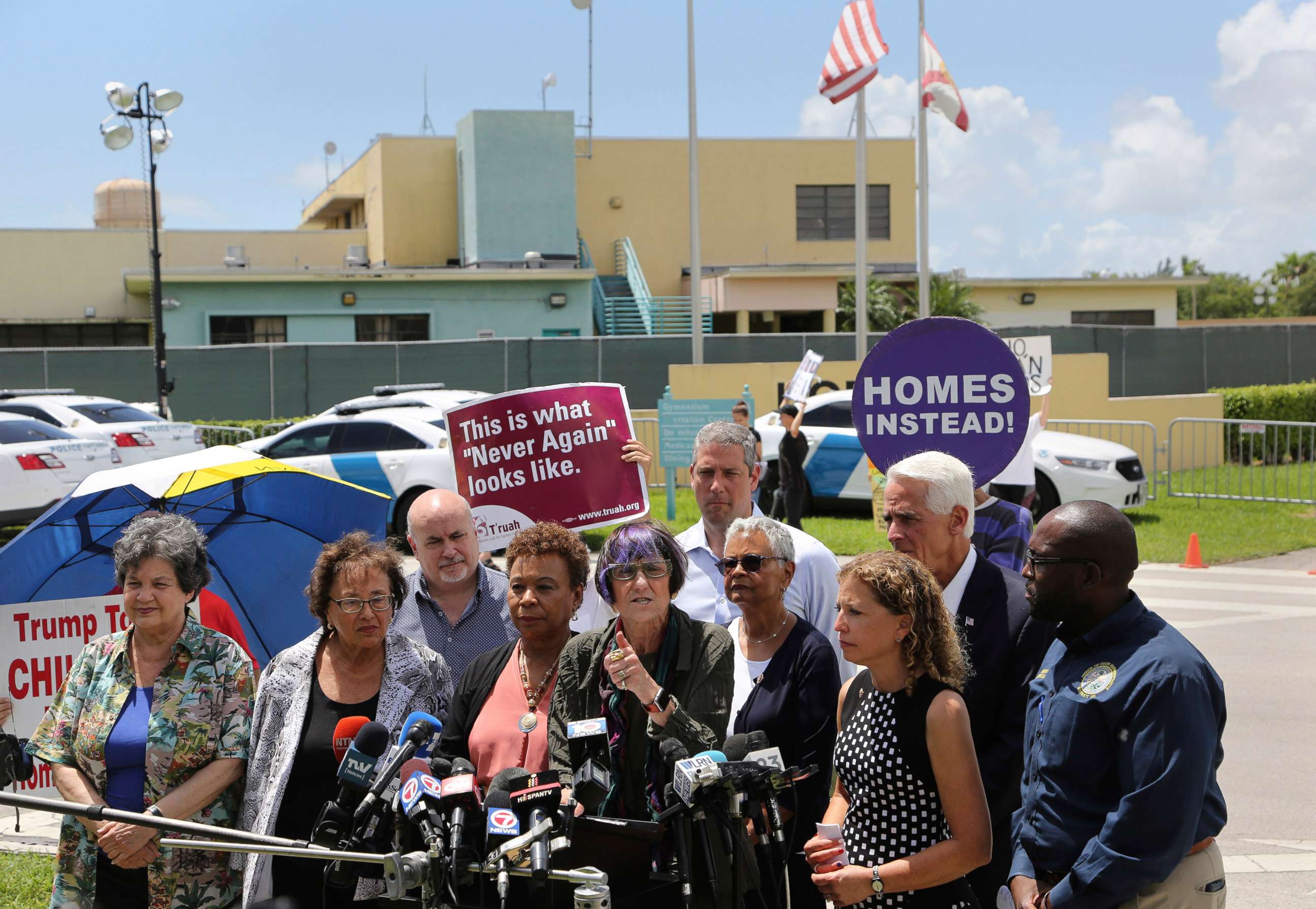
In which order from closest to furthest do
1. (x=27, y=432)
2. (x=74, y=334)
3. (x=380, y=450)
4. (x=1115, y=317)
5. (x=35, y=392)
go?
(x=380, y=450) < (x=27, y=432) < (x=35, y=392) < (x=74, y=334) < (x=1115, y=317)

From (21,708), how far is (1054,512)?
15.0 feet

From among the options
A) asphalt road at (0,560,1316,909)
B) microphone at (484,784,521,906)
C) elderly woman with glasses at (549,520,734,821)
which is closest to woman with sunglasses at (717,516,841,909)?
elderly woman with glasses at (549,520,734,821)

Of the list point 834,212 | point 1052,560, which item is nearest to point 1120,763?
point 1052,560

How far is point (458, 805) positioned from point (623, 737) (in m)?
0.95

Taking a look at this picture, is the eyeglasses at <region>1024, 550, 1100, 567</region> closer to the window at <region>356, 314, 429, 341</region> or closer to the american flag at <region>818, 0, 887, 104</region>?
the american flag at <region>818, 0, 887, 104</region>

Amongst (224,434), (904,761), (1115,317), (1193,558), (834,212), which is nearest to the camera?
(904,761)

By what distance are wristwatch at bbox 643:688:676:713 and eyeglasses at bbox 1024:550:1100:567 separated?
1.07 m

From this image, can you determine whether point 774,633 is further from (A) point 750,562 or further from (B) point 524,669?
(B) point 524,669

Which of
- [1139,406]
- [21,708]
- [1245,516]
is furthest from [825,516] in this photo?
[21,708]

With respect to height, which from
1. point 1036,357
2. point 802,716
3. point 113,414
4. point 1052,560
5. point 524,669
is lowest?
point 802,716

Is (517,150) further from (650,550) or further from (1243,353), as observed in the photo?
(650,550)

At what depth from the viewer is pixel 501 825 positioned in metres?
2.71

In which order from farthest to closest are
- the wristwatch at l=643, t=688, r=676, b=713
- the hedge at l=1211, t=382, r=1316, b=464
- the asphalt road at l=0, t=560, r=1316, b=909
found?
the hedge at l=1211, t=382, r=1316, b=464 < the asphalt road at l=0, t=560, r=1316, b=909 < the wristwatch at l=643, t=688, r=676, b=713

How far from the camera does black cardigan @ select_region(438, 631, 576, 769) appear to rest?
3.92 meters
